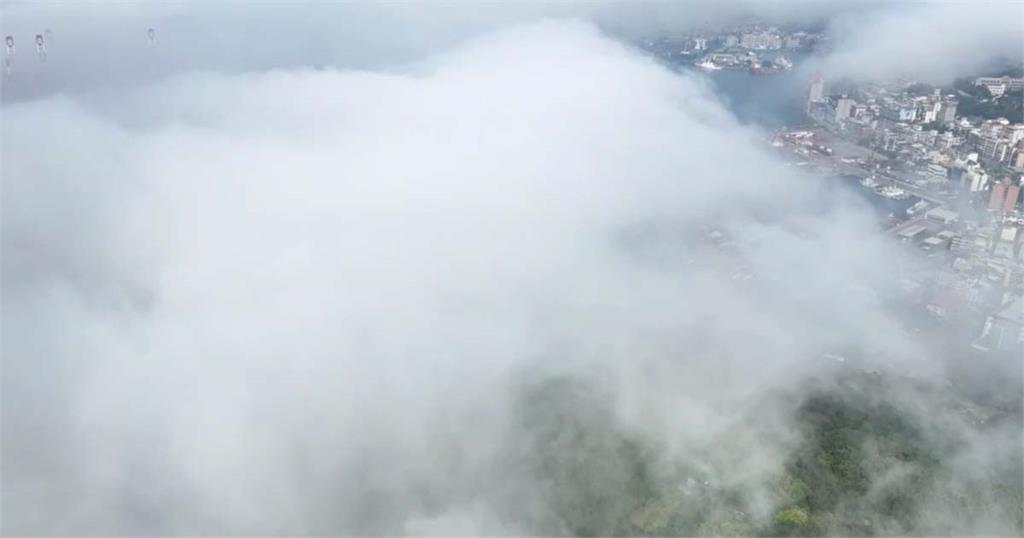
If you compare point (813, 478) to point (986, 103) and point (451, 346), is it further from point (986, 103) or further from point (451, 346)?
point (986, 103)

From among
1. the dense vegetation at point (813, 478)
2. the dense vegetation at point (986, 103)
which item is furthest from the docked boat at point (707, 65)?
the dense vegetation at point (813, 478)

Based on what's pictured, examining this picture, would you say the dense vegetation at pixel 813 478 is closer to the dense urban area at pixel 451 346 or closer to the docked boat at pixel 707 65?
the dense urban area at pixel 451 346

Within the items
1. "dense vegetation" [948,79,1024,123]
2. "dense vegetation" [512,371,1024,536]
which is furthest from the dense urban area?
"dense vegetation" [948,79,1024,123]

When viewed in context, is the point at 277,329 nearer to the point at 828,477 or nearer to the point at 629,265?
the point at 629,265

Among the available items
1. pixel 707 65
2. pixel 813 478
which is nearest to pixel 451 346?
pixel 813 478

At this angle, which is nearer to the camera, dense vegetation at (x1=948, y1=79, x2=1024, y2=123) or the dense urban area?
the dense urban area

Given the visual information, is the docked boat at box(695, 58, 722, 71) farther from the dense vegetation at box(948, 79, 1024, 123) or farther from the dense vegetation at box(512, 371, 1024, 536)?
the dense vegetation at box(512, 371, 1024, 536)

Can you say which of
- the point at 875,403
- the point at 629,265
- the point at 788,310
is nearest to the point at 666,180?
the point at 629,265

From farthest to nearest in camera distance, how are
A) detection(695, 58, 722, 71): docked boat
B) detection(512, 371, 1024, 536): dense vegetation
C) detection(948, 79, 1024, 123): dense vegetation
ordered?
detection(695, 58, 722, 71): docked boat
detection(948, 79, 1024, 123): dense vegetation
detection(512, 371, 1024, 536): dense vegetation
